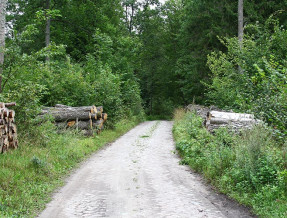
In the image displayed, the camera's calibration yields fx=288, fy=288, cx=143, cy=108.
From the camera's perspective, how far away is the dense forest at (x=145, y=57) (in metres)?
9.73

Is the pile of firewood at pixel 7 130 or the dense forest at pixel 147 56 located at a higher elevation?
the dense forest at pixel 147 56

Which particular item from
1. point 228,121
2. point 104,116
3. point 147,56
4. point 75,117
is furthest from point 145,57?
point 228,121

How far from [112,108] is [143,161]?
8.19 metres

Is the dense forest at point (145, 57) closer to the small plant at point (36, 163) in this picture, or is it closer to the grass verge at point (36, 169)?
the grass verge at point (36, 169)

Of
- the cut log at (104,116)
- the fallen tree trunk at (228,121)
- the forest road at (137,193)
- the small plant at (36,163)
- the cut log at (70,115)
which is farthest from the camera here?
the cut log at (104,116)

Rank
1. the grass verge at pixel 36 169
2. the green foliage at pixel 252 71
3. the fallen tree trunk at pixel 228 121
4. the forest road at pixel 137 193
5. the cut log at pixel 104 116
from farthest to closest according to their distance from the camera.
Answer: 1. the cut log at pixel 104 116
2. the fallen tree trunk at pixel 228 121
3. the green foliage at pixel 252 71
4. the grass verge at pixel 36 169
5. the forest road at pixel 137 193

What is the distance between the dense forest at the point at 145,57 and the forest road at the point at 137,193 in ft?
7.81

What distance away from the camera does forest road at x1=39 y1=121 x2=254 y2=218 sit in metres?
5.54

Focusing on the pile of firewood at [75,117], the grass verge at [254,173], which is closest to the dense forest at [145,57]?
the grass verge at [254,173]

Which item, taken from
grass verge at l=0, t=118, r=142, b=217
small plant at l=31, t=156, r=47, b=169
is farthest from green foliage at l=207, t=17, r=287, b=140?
small plant at l=31, t=156, r=47, b=169

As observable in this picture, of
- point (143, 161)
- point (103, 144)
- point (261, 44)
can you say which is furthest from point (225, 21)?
point (143, 161)

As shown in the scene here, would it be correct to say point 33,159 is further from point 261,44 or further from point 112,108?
point 261,44

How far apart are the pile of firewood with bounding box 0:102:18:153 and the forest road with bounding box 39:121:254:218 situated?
2064 millimetres

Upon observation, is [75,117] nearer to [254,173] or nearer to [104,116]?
[104,116]
